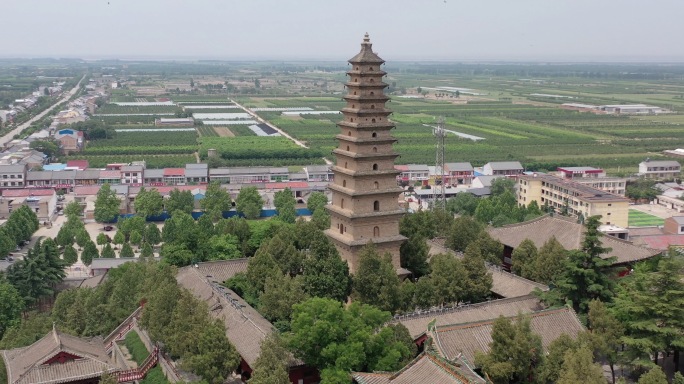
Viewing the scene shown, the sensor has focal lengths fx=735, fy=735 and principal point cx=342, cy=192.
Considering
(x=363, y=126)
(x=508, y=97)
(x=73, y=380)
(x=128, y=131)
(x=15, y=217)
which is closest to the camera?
(x=73, y=380)

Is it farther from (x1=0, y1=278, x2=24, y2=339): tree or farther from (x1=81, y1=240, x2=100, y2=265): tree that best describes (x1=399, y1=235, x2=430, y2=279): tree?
(x1=81, y1=240, x2=100, y2=265): tree

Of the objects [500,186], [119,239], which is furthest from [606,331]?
[500,186]

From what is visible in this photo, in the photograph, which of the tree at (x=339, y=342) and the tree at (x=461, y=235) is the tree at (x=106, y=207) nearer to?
the tree at (x=461, y=235)

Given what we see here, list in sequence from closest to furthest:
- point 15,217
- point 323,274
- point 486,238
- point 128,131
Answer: point 323,274
point 486,238
point 15,217
point 128,131

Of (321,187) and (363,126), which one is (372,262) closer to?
(363,126)

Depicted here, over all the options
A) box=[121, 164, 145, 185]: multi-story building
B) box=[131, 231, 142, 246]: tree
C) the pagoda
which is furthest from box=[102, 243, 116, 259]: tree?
box=[121, 164, 145, 185]: multi-story building

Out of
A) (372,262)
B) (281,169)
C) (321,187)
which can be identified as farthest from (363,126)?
(281,169)
